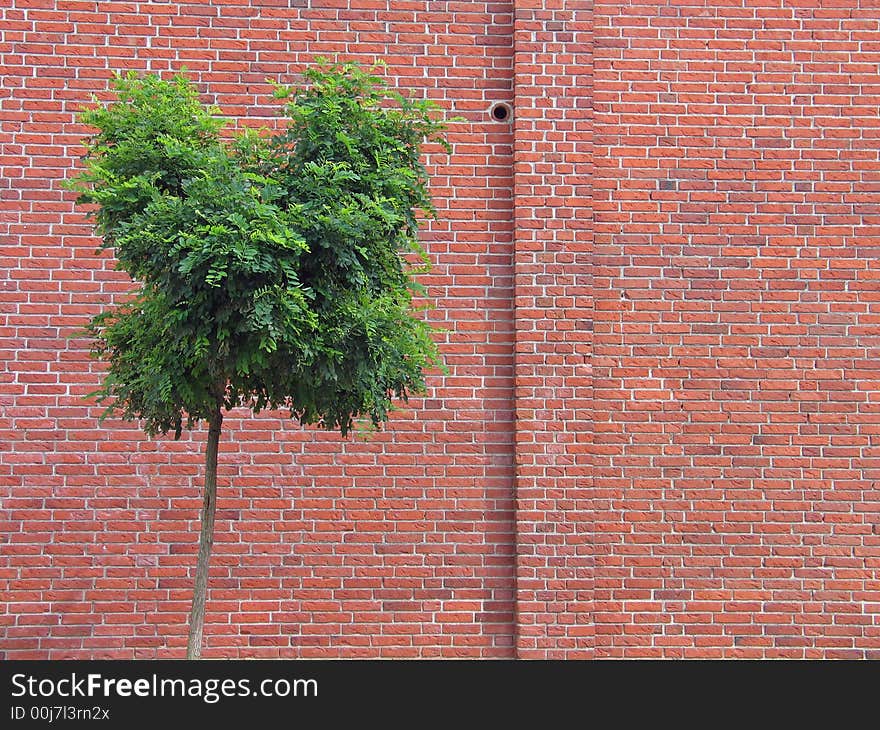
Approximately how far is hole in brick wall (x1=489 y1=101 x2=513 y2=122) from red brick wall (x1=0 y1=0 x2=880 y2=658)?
0.05m

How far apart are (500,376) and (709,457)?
1705 mm

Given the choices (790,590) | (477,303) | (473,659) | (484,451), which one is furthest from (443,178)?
(790,590)

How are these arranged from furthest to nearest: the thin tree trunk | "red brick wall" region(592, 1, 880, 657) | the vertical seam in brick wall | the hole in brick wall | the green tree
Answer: the hole in brick wall, "red brick wall" region(592, 1, 880, 657), the vertical seam in brick wall, the thin tree trunk, the green tree

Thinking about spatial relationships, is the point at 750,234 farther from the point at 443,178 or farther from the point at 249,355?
the point at 249,355

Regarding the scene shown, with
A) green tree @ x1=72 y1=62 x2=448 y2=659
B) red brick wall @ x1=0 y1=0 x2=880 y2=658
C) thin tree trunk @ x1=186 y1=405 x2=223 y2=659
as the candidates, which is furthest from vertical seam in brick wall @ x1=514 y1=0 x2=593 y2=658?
thin tree trunk @ x1=186 y1=405 x2=223 y2=659

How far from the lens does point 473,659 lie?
681 centimetres

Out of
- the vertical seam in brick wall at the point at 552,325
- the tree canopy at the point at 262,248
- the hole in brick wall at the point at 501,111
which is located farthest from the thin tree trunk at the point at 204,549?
the hole in brick wall at the point at 501,111

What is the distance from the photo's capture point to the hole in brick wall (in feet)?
23.4

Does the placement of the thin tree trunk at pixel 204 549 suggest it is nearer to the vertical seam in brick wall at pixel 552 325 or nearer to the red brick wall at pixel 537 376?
the red brick wall at pixel 537 376

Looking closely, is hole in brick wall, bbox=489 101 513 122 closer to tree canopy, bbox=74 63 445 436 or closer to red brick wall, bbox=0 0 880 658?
red brick wall, bbox=0 0 880 658

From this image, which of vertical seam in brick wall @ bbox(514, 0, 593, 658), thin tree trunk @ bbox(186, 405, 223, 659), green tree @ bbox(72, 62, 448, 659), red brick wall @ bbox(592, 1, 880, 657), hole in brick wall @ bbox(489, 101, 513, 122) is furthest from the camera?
hole in brick wall @ bbox(489, 101, 513, 122)

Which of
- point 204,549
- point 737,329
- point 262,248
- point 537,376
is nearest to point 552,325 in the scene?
point 537,376

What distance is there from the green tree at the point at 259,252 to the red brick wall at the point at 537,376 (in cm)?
172

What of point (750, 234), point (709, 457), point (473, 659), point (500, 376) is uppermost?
point (750, 234)
